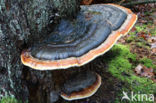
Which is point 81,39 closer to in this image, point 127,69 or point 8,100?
point 8,100

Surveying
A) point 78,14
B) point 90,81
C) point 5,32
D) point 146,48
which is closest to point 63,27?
point 78,14

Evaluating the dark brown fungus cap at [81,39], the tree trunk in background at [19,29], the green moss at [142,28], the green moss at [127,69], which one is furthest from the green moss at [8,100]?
the green moss at [142,28]

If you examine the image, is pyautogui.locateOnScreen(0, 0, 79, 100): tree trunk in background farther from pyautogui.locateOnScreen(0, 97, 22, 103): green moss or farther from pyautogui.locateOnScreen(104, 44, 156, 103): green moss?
pyautogui.locateOnScreen(104, 44, 156, 103): green moss

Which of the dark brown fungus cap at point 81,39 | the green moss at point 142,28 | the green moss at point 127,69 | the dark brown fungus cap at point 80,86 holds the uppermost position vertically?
the dark brown fungus cap at point 81,39

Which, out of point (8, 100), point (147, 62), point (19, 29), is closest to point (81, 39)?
point (19, 29)

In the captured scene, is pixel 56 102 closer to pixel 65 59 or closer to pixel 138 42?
pixel 65 59

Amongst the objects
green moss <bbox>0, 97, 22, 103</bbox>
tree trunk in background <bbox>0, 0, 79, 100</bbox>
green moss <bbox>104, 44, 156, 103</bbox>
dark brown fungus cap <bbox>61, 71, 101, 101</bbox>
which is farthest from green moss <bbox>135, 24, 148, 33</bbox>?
green moss <bbox>0, 97, 22, 103</bbox>

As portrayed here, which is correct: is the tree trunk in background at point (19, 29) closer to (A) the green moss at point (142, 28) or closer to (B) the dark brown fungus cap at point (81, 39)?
(B) the dark brown fungus cap at point (81, 39)
